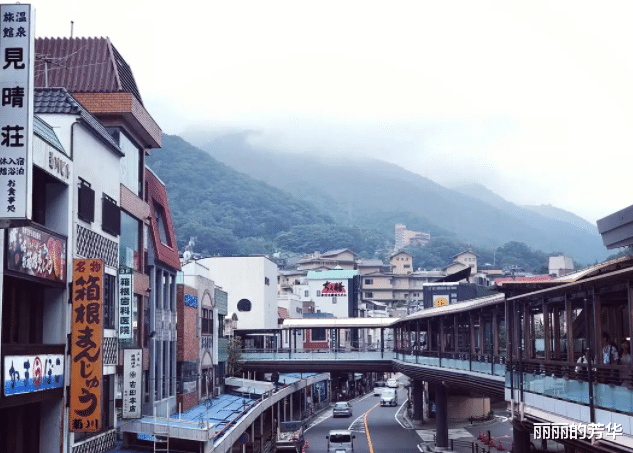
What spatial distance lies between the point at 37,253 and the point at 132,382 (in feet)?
34.2

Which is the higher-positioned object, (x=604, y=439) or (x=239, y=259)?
(x=239, y=259)

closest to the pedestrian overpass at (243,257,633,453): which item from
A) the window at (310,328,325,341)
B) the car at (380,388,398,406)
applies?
the car at (380,388,398,406)

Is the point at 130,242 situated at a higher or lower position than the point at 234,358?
higher

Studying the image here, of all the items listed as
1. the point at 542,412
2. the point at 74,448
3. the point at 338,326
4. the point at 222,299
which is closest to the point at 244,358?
the point at 338,326

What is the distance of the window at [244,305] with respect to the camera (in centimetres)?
8812

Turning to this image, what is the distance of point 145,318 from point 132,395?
25.2 feet

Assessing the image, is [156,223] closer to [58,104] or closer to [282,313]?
[58,104]

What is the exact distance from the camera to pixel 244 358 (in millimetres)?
79312

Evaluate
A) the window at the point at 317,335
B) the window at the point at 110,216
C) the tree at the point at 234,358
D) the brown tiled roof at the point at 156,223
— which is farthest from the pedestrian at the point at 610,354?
the window at the point at 317,335

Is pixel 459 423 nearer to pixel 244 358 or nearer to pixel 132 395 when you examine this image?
pixel 244 358

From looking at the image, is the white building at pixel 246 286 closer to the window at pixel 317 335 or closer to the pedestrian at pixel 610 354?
the window at pixel 317 335

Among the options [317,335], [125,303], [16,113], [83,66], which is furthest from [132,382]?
[317,335]

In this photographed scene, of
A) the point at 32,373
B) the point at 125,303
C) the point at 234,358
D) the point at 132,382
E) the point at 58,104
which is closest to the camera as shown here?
the point at 32,373

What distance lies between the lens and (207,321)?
59.3 meters
